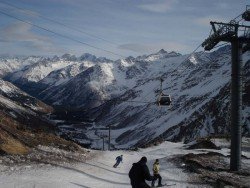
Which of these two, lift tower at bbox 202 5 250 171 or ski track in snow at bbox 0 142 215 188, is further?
lift tower at bbox 202 5 250 171

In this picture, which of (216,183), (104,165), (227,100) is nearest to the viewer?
(216,183)

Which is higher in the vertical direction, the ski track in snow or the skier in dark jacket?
the skier in dark jacket

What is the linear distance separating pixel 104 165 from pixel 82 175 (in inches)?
416

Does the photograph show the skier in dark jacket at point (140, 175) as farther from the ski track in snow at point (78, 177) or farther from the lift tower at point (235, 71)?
the lift tower at point (235, 71)

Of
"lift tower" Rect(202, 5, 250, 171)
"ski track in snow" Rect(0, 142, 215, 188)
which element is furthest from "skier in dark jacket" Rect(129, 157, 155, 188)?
"lift tower" Rect(202, 5, 250, 171)

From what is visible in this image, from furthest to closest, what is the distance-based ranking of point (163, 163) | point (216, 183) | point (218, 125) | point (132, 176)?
point (218, 125)
point (163, 163)
point (216, 183)
point (132, 176)

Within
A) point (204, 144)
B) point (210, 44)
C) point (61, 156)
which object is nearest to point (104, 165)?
point (61, 156)

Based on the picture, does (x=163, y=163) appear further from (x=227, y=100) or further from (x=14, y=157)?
(x=227, y=100)

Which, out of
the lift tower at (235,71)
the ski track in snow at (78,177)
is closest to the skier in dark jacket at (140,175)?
the ski track in snow at (78,177)

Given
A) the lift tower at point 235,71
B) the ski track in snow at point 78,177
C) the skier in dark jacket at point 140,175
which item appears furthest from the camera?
the lift tower at point 235,71

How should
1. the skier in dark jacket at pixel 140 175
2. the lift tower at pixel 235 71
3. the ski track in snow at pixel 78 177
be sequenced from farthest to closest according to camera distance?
the lift tower at pixel 235 71 → the ski track in snow at pixel 78 177 → the skier in dark jacket at pixel 140 175

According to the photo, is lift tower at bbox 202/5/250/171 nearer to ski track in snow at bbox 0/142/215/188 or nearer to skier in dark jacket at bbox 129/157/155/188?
ski track in snow at bbox 0/142/215/188

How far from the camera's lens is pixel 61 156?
138ft

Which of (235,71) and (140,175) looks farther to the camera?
(235,71)
